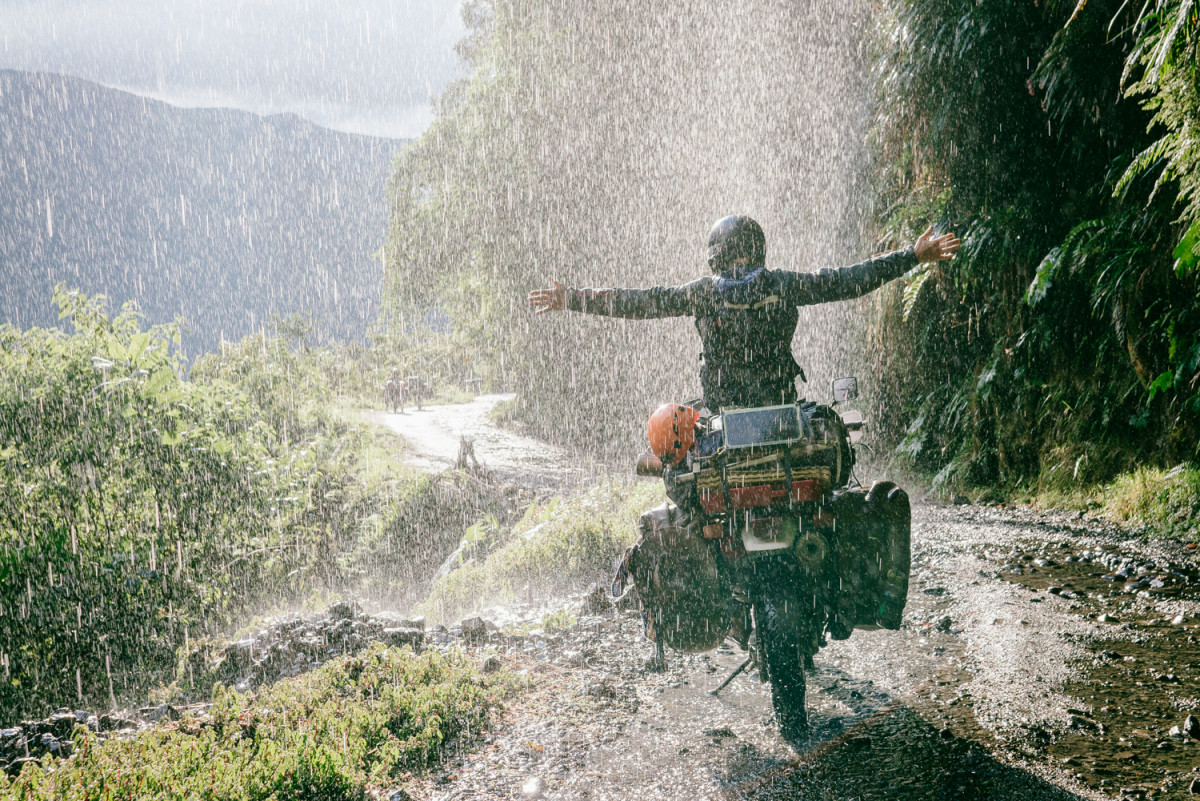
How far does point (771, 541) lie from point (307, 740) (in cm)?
235

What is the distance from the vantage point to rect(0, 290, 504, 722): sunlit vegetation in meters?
10.9

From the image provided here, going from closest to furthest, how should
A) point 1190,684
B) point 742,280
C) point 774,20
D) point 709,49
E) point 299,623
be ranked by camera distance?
point 1190,684 < point 742,280 < point 299,623 < point 774,20 < point 709,49

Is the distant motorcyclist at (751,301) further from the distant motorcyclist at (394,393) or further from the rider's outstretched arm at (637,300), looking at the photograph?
the distant motorcyclist at (394,393)

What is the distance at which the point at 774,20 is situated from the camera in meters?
18.3

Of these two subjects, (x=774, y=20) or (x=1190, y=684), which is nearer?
(x=1190, y=684)

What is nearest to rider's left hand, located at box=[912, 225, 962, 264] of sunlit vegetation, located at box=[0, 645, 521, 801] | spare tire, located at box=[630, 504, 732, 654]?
spare tire, located at box=[630, 504, 732, 654]

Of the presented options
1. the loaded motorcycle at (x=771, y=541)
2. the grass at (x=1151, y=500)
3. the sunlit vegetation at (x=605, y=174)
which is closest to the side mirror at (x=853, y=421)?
the loaded motorcycle at (x=771, y=541)

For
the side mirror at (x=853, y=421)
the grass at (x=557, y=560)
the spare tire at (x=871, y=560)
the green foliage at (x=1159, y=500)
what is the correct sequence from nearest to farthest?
the spare tire at (x=871, y=560) < the side mirror at (x=853, y=421) < the green foliage at (x=1159, y=500) < the grass at (x=557, y=560)

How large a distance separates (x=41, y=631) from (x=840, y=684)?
461 inches

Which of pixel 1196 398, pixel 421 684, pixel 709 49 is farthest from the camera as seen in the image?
pixel 709 49

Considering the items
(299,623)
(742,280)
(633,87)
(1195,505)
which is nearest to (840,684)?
(742,280)

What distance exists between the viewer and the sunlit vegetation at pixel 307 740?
10.5ft

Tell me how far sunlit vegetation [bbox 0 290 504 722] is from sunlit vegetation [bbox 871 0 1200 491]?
439 inches

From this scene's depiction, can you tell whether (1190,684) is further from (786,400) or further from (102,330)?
(102,330)
